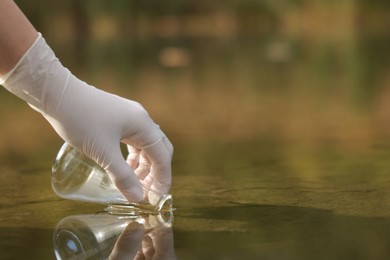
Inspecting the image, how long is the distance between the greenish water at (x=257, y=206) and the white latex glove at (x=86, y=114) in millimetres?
112

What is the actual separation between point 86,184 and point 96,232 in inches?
8.5

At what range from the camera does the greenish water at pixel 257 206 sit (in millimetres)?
1498

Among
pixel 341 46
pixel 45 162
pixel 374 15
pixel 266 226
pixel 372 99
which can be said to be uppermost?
pixel 266 226

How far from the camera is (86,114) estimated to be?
1.80 metres

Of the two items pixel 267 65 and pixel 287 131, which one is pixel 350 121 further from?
pixel 267 65

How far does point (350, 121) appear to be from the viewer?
3.28 meters

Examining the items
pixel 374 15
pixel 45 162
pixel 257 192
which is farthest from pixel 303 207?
pixel 374 15

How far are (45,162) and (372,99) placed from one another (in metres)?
1.81

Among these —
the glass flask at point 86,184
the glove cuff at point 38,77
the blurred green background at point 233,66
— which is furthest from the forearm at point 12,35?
the blurred green background at point 233,66

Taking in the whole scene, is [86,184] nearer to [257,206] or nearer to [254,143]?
[257,206]

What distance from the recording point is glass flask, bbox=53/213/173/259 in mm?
1503

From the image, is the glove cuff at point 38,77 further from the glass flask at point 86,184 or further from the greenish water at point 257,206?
the greenish water at point 257,206

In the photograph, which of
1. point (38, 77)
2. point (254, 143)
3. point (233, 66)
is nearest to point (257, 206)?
point (38, 77)

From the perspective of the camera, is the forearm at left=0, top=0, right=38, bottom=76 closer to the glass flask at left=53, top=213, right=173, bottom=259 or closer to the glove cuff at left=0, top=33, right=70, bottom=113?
the glove cuff at left=0, top=33, right=70, bottom=113
